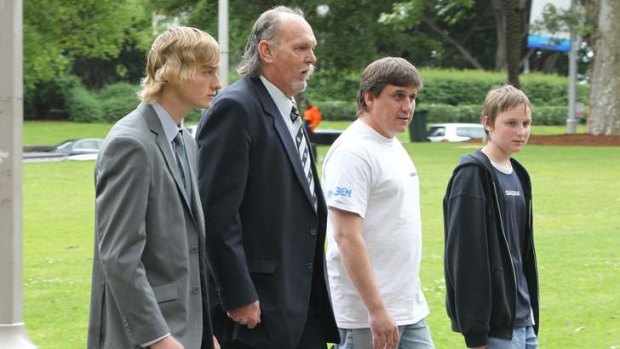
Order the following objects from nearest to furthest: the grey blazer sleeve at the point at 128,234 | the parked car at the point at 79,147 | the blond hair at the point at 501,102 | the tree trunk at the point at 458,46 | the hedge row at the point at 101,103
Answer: the grey blazer sleeve at the point at 128,234 < the blond hair at the point at 501,102 < the parked car at the point at 79,147 < the hedge row at the point at 101,103 < the tree trunk at the point at 458,46

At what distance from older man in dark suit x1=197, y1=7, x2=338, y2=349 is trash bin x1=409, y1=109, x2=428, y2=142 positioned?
43338 millimetres

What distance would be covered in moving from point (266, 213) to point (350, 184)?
538mm

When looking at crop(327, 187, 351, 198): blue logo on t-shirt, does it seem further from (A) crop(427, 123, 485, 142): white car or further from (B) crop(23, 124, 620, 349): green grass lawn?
(A) crop(427, 123, 485, 142): white car

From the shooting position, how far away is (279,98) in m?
5.15

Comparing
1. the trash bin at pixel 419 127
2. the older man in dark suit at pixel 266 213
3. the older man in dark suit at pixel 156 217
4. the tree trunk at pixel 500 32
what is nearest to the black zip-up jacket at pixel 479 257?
the older man in dark suit at pixel 266 213

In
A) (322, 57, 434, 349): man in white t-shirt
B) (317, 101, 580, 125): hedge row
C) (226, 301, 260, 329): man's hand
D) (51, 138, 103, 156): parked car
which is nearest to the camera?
(226, 301, 260, 329): man's hand

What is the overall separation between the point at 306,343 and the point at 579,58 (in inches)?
2721

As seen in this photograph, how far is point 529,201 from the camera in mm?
5816

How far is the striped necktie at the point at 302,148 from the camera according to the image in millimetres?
5098

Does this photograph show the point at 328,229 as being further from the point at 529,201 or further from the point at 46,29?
the point at 46,29

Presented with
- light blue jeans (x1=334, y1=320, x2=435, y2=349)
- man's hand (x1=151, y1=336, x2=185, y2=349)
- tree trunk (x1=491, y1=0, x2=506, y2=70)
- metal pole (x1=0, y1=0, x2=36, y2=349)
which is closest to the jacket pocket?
man's hand (x1=151, y1=336, x2=185, y2=349)

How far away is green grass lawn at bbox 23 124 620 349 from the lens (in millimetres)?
9781

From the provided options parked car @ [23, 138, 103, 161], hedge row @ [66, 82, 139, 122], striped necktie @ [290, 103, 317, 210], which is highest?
striped necktie @ [290, 103, 317, 210]

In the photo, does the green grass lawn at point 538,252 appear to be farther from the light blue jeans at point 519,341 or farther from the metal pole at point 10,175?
the light blue jeans at point 519,341
